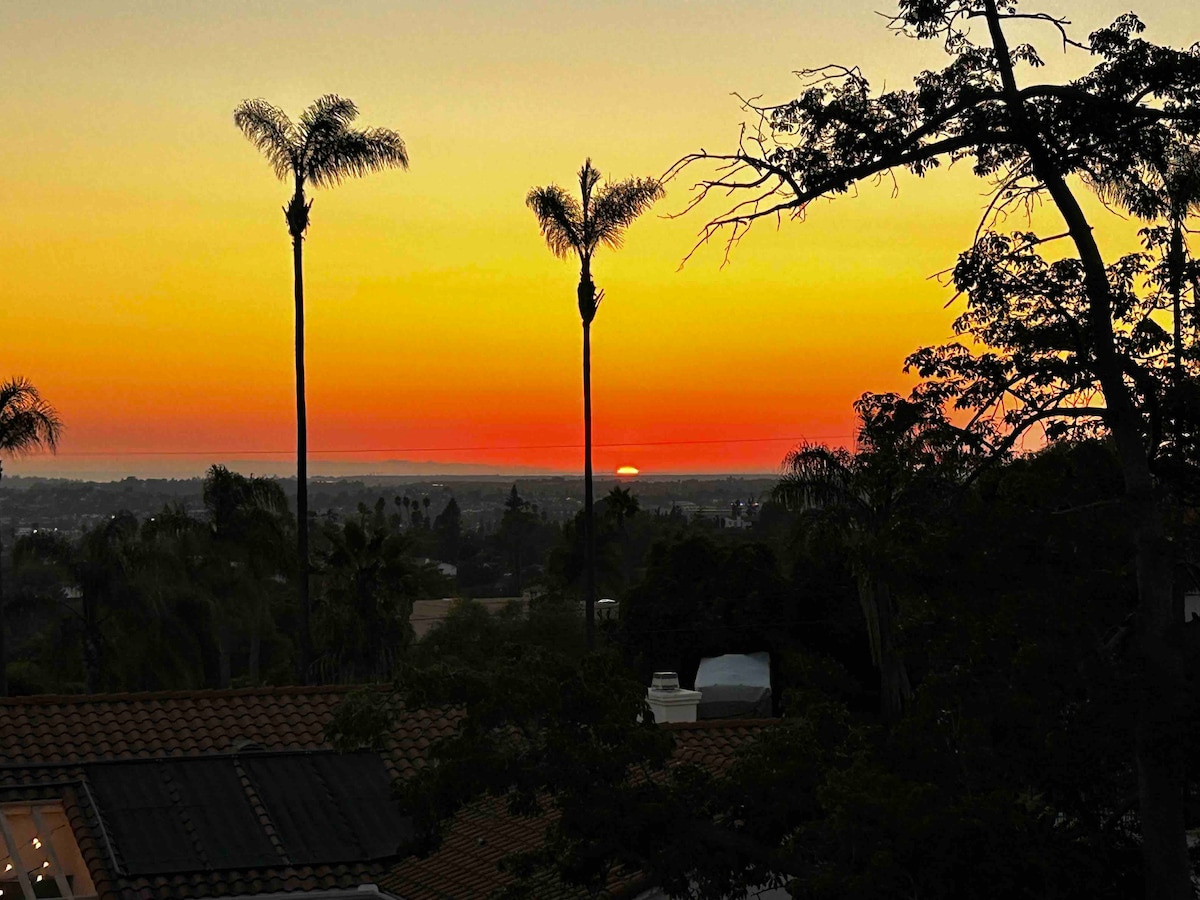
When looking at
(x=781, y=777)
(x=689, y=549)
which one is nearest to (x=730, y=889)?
(x=781, y=777)

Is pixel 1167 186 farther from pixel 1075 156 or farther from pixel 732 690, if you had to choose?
pixel 732 690

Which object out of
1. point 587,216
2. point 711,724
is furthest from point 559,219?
point 711,724

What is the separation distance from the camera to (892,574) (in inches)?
511

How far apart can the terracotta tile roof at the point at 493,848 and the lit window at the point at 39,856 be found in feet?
11.5

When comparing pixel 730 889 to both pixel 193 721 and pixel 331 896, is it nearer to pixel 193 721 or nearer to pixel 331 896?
pixel 331 896

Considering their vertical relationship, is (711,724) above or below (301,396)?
below

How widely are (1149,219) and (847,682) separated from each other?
4.75m

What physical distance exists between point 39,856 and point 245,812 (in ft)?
7.94

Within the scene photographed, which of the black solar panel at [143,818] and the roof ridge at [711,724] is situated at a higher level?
the roof ridge at [711,724]

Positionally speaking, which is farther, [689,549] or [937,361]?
[689,549]

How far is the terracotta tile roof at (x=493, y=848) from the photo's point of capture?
55.4ft

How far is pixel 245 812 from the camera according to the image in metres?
18.9

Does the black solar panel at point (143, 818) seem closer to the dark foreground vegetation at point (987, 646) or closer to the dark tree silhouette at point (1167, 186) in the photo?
the dark foreground vegetation at point (987, 646)

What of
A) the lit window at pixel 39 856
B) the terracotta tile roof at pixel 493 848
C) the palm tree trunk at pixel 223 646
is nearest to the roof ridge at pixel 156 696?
the terracotta tile roof at pixel 493 848
